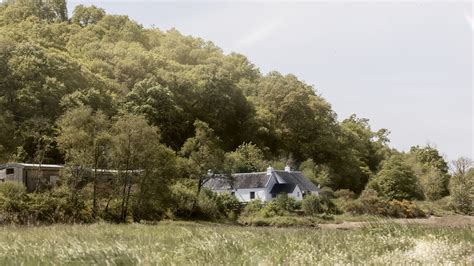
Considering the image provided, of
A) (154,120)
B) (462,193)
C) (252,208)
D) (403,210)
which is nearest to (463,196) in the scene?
(462,193)

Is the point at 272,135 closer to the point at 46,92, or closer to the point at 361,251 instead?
the point at 46,92

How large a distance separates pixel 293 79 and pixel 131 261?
93082 millimetres

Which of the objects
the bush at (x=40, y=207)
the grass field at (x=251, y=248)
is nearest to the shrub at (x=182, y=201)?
the bush at (x=40, y=207)

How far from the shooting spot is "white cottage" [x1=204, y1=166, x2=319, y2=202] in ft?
222

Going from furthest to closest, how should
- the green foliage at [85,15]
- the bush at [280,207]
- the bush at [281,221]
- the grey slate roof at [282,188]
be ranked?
the green foliage at [85,15]
the grey slate roof at [282,188]
the bush at [280,207]
the bush at [281,221]

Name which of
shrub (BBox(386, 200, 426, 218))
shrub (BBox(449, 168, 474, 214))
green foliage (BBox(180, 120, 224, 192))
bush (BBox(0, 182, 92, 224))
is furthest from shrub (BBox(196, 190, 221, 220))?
shrub (BBox(449, 168, 474, 214))

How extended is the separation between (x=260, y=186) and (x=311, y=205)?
30.0ft

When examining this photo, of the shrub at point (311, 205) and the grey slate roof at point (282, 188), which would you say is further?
the grey slate roof at point (282, 188)

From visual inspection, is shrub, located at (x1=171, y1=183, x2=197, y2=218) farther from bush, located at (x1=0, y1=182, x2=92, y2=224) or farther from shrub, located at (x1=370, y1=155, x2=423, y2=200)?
shrub, located at (x1=370, y1=155, x2=423, y2=200)

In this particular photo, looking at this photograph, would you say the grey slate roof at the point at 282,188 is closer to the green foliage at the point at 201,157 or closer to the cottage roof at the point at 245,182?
the cottage roof at the point at 245,182

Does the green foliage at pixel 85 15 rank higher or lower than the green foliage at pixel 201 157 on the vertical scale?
higher

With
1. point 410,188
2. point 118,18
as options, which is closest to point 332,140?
point 410,188

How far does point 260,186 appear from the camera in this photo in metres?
67.8

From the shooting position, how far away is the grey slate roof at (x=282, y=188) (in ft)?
223
